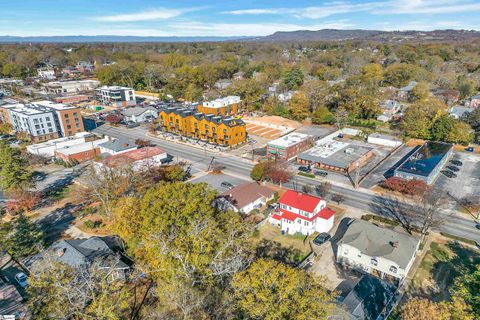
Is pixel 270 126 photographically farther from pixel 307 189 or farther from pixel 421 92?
pixel 421 92

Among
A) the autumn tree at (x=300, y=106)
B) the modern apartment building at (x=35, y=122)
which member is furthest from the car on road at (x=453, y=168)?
the modern apartment building at (x=35, y=122)

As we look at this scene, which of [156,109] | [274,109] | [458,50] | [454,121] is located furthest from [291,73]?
[458,50]

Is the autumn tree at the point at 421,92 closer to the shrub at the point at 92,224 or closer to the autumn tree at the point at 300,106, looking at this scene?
the autumn tree at the point at 300,106

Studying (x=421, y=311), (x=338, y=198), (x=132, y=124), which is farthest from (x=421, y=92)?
(x=421, y=311)

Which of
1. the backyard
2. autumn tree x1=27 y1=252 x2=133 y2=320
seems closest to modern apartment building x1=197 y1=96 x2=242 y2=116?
the backyard

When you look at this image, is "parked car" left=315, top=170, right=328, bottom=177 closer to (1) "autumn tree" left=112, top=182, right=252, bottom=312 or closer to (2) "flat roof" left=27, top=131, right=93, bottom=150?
(1) "autumn tree" left=112, top=182, right=252, bottom=312

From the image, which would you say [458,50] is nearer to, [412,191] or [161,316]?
[412,191]
